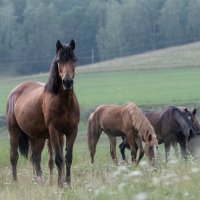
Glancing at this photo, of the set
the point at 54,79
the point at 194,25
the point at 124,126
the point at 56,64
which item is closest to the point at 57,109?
the point at 54,79

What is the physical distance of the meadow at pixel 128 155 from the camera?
6234mm

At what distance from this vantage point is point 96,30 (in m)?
98.4

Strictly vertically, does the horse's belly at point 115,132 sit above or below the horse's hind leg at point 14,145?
Answer: below

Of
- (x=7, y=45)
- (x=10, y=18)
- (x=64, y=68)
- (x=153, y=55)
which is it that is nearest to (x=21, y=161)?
(x=64, y=68)

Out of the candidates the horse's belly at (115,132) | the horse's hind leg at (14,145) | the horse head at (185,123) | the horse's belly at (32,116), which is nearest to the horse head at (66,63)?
the horse's belly at (32,116)

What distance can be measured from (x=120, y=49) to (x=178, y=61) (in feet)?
102

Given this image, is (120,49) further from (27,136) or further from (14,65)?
(27,136)

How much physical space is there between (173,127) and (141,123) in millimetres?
2804

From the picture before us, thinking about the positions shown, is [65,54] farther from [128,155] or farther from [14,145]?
[128,155]

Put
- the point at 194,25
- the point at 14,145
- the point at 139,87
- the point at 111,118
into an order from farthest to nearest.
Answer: the point at 194,25 → the point at 139,87 → the point at 111,118 → the point at 14,145

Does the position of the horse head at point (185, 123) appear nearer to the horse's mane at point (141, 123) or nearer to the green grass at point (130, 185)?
the horse's mane at point (141, 123)

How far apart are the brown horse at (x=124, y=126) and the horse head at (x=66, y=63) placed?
4.77 m

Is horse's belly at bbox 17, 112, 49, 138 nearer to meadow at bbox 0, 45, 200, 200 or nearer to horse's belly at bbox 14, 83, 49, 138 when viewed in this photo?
horse's belly at bbox 14, 83, 49, 138

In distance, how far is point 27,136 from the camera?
476 inches
